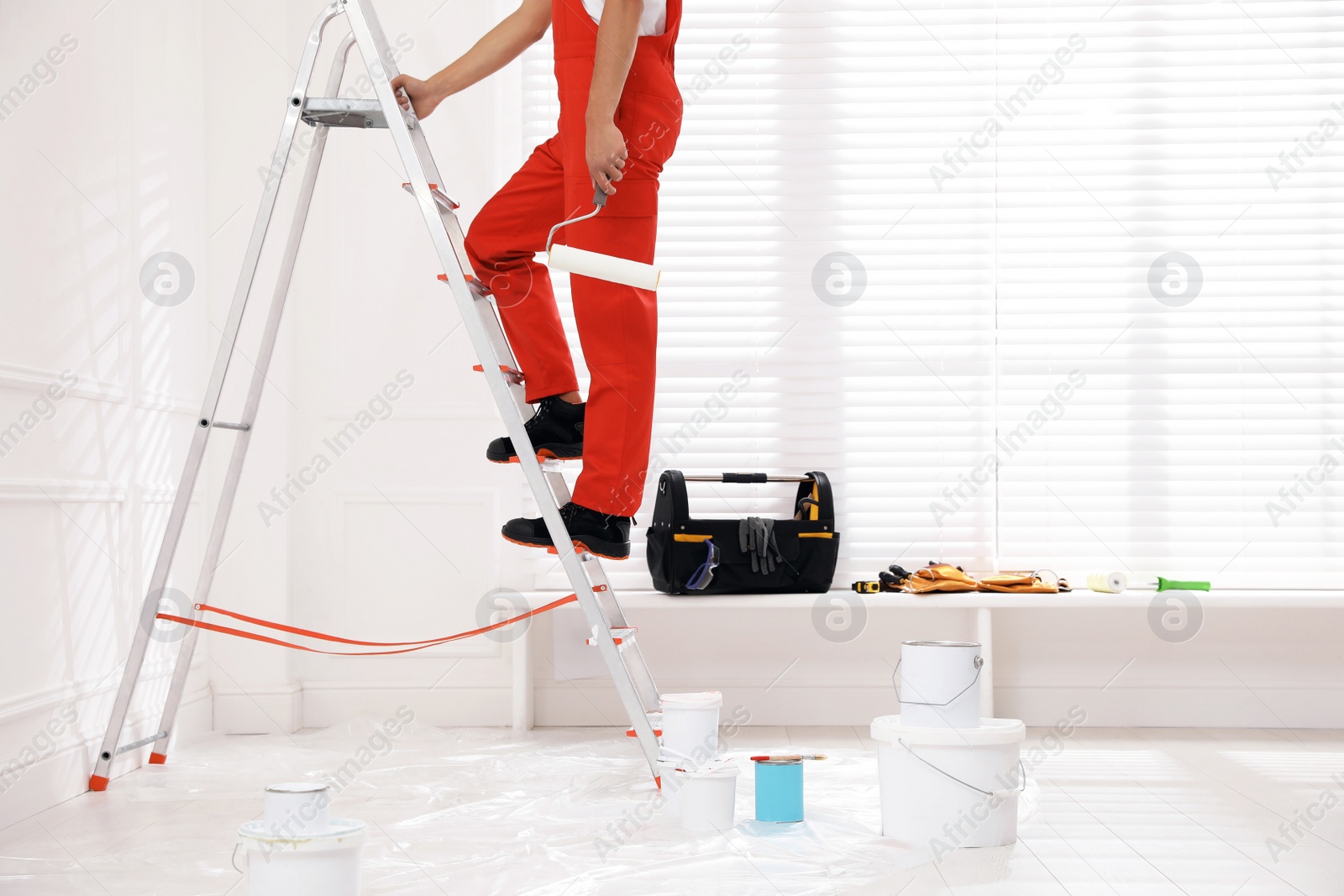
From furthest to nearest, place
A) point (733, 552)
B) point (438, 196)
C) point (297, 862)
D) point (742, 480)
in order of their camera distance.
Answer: point (742, 480)
point (733, 552)
point (438, 196)
point (297, 862)

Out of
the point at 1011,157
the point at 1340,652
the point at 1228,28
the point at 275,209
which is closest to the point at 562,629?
the point at 275,209

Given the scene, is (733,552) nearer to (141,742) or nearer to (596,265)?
(596,265)

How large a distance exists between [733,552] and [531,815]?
3.48ft

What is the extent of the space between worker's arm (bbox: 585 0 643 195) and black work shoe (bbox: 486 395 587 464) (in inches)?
20.0

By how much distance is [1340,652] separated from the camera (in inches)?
126

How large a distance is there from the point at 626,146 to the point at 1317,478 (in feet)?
8.60

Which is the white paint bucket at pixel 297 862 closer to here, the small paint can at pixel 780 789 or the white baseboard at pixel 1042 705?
the small paint can at pixel 780 789

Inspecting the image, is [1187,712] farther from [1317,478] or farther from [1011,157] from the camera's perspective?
[1011,157]

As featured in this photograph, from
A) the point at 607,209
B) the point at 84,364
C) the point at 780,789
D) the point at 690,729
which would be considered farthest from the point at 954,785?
the point at 84,364

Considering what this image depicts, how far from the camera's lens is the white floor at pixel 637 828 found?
1.76 meters

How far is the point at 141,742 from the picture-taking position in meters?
2.48

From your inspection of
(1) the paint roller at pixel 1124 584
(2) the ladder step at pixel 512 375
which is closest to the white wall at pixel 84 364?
(2) the ladder step at pixel 512 375

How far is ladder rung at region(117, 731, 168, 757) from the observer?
7.91ft

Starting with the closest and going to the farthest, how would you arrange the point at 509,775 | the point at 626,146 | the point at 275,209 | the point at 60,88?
the point at 626,146 → the point at 60,88 → the point at 509,775 → the point at 275,209
